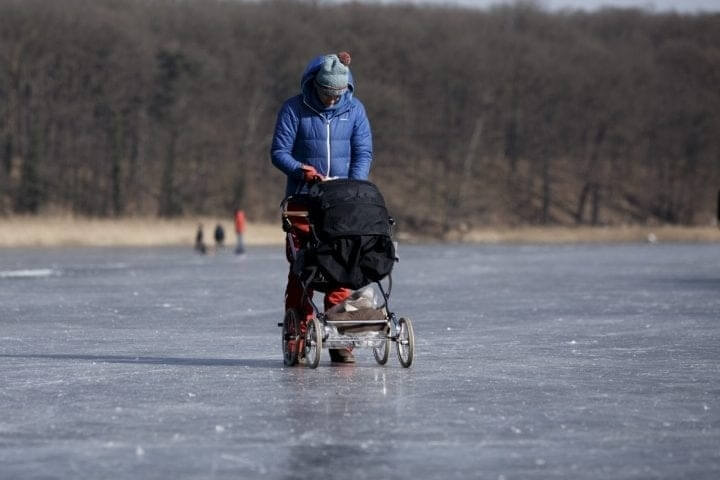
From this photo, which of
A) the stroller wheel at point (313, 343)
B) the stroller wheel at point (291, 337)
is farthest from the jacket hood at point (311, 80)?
the stroller wheel at point (313, 343)

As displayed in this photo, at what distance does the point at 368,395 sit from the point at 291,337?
1831 mm

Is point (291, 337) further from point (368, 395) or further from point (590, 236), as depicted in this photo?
point (590, 236)


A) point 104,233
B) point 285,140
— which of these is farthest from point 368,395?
point 104,233

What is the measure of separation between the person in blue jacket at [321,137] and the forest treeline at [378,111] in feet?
206

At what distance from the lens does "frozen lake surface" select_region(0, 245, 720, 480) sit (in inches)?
239

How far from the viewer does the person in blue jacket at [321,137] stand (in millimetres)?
10047

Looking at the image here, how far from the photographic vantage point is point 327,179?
973 cm

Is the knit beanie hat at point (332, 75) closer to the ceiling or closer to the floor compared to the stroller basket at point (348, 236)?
closer to the ceiling

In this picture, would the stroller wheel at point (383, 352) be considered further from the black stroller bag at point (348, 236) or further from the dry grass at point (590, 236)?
the dry grass at point (590, 236)

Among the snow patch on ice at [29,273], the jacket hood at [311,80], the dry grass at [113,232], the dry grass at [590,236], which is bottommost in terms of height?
the dry grass at [590,236]

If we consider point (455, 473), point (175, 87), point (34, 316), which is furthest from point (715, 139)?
point (455, 473)

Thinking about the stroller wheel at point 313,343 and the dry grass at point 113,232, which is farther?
the dry grass at point 113,232

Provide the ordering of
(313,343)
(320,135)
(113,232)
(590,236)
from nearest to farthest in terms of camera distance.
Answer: (313,343) < (320,135) < (113,232) < (590,236)

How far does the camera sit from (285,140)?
400 inches
